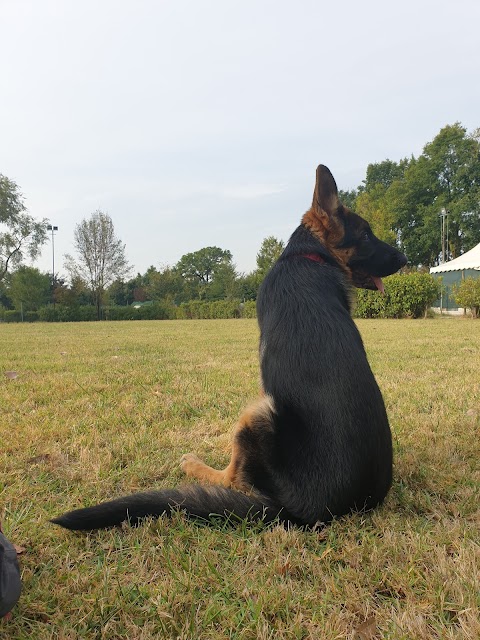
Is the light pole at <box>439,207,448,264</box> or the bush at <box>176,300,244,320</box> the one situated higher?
the light pole at <box>439,207,448,264</box>

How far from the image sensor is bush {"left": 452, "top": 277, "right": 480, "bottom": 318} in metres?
20.0

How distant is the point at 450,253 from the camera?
54625mm

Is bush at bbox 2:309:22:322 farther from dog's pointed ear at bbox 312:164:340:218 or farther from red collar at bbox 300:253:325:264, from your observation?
red collar at bbox 300:253:325:264

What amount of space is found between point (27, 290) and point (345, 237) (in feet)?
139

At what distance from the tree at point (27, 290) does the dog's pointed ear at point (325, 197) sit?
4168 cm

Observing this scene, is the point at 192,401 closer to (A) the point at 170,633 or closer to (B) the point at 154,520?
(B) the point at 154,520

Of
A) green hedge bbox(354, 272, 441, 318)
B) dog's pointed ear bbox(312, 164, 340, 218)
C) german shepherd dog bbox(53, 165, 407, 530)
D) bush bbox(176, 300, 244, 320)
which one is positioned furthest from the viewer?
bush bbox(176, 300, 244, 320)

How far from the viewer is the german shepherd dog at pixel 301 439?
1813mm

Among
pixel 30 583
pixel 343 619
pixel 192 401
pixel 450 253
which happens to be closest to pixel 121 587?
pixel 30 583

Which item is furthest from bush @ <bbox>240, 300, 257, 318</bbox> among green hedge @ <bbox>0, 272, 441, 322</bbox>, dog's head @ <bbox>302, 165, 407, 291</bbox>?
dog's head @ <bbox>302, 165, 407, 291</bbox>

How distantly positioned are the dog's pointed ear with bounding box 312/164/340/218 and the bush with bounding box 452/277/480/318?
65.9 ft

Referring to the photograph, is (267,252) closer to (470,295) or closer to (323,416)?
(470,295)

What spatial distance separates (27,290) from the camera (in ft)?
131

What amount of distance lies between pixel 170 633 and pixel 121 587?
28cm
